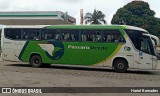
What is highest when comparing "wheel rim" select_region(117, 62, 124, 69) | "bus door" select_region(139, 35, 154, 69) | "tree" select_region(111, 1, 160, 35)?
"tree" select_region(111, 1, 160, 35)

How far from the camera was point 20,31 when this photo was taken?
2272 cm

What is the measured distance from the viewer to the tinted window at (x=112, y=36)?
1994cm

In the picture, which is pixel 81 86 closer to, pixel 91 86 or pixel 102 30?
pixel 91 86

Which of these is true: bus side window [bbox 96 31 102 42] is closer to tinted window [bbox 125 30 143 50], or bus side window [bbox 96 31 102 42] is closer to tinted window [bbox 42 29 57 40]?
tinted window [bbox 125 30 143 50]

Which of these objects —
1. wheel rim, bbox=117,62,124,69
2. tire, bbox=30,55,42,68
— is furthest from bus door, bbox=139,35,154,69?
tire, bbox=30,55,42,68

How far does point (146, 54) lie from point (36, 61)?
7.46m

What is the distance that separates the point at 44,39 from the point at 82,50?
9.17 feet

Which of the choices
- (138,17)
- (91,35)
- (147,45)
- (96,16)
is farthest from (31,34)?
(138,17)

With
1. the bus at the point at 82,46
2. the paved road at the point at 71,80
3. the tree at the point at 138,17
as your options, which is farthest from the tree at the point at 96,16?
the paved road at the point at 71,80

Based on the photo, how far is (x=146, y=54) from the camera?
19609mm

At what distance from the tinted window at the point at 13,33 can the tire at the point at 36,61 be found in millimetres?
1728

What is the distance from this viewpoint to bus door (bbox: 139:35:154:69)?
19547 millimetres

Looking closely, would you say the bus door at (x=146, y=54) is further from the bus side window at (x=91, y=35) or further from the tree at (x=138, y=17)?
the tree at (x=138, y=17)

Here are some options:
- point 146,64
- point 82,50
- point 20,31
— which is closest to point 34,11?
point 20,31
